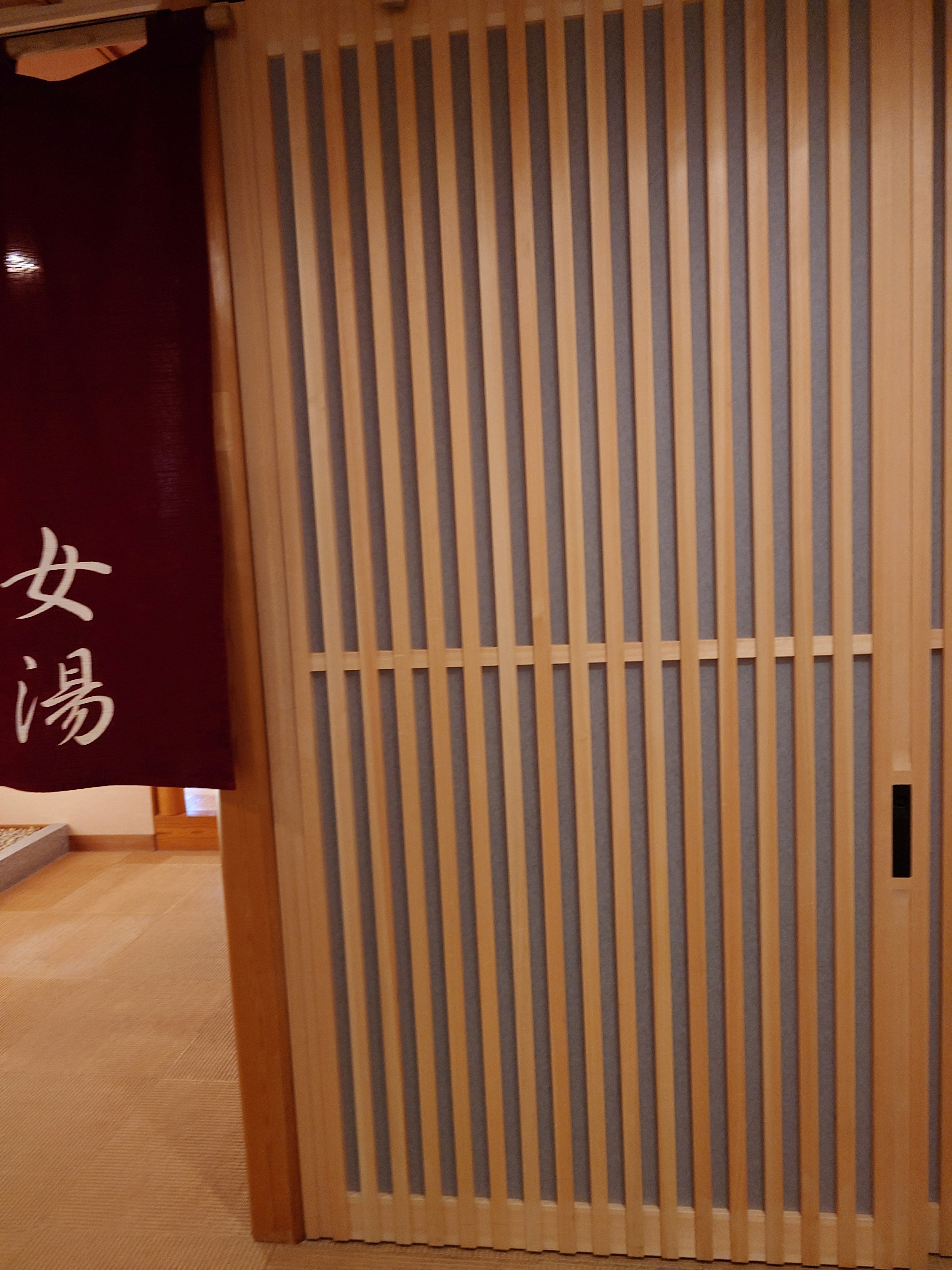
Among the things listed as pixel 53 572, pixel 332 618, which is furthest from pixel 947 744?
pixel 53 572

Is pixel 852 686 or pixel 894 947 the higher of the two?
A: pixel 852 686

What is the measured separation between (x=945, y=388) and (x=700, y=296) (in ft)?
1.70

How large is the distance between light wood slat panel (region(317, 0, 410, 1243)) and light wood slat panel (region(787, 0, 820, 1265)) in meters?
0.90

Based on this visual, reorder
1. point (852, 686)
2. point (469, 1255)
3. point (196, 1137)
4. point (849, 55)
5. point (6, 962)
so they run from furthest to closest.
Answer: point (6, 962), point (196, 1137), point (469, 1255), point (852, 686), point (849, 55)

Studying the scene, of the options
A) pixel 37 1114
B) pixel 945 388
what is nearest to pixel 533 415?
pixel 945 388

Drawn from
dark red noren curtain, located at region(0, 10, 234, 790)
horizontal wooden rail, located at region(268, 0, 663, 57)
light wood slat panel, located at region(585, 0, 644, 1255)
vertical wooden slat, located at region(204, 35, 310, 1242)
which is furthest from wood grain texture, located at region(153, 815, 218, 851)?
horizontal wooden rail, located at region(268, 0, 663, 57)

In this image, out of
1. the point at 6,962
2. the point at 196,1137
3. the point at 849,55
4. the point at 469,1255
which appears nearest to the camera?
the point at 849,55

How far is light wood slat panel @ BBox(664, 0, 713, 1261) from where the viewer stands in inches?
71.5

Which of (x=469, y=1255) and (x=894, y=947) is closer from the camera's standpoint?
(x=894, y=947)

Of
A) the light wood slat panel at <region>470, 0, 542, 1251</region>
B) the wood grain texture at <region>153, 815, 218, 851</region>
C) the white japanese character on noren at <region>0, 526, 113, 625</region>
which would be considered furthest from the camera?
the wood grain texture at <region>153, 815, 218, 851</region>

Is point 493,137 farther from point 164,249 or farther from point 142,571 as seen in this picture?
point 142,571

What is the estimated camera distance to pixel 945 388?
1.83 metres

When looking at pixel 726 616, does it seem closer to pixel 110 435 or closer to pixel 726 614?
Answer: pixel 726 614

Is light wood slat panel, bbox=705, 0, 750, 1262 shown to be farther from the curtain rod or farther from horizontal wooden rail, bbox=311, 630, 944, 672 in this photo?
the curtain rod
